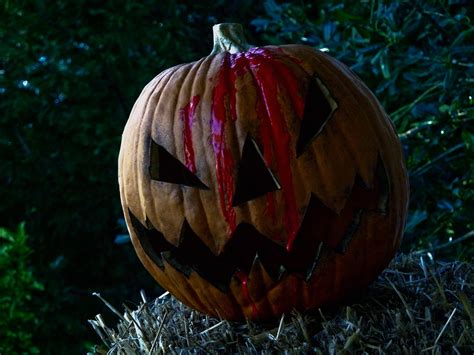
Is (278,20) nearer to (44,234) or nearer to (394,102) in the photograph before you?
(394,102)

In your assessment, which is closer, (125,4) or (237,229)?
(237,229)

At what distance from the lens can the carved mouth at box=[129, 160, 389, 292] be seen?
163 centimetres

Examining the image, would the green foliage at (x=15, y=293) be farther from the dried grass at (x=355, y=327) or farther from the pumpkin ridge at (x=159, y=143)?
the pumpkin ridge at (x=159, y=143)

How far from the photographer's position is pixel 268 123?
5.27ft

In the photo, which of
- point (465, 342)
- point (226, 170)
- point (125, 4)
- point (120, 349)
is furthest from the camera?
point (125, 4)

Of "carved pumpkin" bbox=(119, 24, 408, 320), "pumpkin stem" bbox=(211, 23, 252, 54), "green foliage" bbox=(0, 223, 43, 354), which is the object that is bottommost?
"green foliage" bbox=(0, 223, 43, 354)

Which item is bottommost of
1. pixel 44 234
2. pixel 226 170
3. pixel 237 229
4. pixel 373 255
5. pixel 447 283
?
pixel 44 234

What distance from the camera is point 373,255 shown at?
167 centimetres

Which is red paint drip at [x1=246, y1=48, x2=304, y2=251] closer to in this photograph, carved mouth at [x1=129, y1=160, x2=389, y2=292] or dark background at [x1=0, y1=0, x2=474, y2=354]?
carved mouth at [x1=129, y1=160, x2=389, y2=292]

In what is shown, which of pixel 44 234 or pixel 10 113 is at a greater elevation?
pixel 10 113

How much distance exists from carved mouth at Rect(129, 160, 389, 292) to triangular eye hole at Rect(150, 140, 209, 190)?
92 millimetres

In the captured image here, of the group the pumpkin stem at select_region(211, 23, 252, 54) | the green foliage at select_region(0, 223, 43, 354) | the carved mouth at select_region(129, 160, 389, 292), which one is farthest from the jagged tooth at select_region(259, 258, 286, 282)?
the green foliage at select_region(0, 223, 43, 354)

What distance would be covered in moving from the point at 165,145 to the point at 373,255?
0.53 meters

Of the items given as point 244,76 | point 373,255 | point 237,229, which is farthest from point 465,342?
point 244,76
